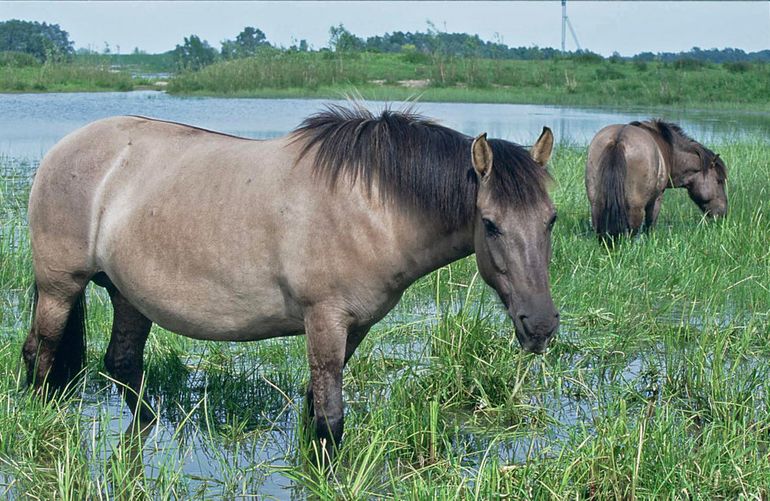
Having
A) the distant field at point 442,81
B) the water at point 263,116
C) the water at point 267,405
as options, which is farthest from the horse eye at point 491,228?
the distant field at point 442,81

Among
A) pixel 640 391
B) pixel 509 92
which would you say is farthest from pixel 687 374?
pixel 509 92

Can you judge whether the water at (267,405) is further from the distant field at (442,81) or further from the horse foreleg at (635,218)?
the distant field at (442,81)

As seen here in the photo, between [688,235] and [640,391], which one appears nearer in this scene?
[640,391]

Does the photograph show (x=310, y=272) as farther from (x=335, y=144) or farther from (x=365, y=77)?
(x=365, y=77)

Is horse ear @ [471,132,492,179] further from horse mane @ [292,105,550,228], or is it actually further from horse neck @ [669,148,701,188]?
horse neck @ [669,148,701,188]

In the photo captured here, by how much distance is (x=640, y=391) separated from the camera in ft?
16.8

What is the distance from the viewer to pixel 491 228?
367 cm

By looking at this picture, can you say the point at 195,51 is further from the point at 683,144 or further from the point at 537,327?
the point at 537,327

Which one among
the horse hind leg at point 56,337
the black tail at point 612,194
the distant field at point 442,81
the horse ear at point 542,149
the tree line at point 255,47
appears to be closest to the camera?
the horse ear at point 542,149

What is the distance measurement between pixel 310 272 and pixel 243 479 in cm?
88

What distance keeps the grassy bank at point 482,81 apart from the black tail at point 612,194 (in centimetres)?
2021

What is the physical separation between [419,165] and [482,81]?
31.4 m

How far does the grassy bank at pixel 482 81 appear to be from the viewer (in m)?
31.5

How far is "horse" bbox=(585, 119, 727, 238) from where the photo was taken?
9.49 meters
